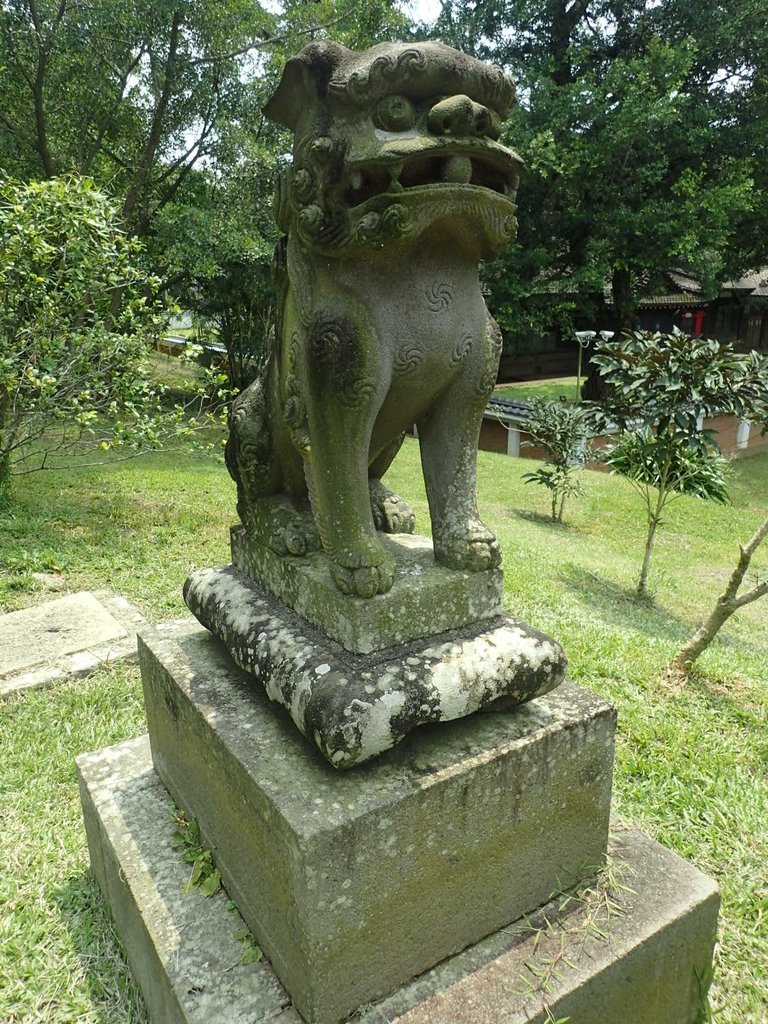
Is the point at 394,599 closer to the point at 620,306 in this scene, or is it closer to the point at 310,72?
the point at 310,72

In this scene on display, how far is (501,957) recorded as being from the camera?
160 centimetres

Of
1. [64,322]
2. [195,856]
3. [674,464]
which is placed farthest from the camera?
[674,464]

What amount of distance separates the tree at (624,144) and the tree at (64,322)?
9458 millimetres

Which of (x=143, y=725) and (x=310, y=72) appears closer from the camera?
(x=310, y=72)

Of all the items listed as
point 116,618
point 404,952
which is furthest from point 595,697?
point 116,618

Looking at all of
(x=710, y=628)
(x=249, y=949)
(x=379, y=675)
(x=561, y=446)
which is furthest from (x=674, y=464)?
(x=249, y=949)


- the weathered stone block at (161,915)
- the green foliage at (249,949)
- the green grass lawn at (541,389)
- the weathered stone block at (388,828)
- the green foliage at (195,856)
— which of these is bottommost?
the weathered stone block at (161,915)

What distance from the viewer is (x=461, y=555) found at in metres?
1.75

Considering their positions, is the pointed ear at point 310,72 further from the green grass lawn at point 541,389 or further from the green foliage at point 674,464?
the green grass lawn at point 541,389

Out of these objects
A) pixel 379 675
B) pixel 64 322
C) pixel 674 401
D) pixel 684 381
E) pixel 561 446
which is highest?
pixel 64 322

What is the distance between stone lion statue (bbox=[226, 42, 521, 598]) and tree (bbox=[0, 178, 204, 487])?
349 centimetres

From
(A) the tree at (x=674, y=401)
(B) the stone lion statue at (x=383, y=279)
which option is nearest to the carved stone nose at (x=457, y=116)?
(B) the stone lion statue at (x=383, y=279)

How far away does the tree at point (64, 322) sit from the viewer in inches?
185

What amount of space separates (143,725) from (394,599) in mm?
1774
